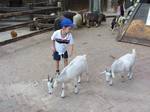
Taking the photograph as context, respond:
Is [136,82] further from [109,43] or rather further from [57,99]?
[109,43]

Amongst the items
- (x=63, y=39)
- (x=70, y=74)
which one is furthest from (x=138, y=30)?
(x=70, y=74)

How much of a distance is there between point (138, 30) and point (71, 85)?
17.1 ft

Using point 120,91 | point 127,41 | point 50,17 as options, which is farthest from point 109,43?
point 120,91

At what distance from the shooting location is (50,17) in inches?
556

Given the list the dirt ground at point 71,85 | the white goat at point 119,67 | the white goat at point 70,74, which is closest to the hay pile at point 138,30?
the dirt ground at point 71,85

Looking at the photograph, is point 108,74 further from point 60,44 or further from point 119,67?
point 60,44

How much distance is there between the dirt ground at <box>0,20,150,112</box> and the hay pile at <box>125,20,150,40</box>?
60cm

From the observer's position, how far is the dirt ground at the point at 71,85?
602 centimetres

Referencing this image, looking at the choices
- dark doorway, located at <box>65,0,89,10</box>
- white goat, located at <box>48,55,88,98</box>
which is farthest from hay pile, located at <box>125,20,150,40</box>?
dark doorway, located at <box>65,0,89,10</box>

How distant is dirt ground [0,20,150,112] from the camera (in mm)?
6016

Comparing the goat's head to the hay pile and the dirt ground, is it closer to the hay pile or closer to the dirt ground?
the dirt ground

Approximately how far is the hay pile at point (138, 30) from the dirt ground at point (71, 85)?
603mm

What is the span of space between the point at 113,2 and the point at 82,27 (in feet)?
18.2

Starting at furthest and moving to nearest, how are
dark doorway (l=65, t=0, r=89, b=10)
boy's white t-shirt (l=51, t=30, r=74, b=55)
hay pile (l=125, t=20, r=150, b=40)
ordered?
dark doorway (l=65, t=0, r=89, b=10) < hay pile (l=125, t=20, r=150, b=40) < boy's white t-shirt (l=51, t=30, r=74, b=55)
